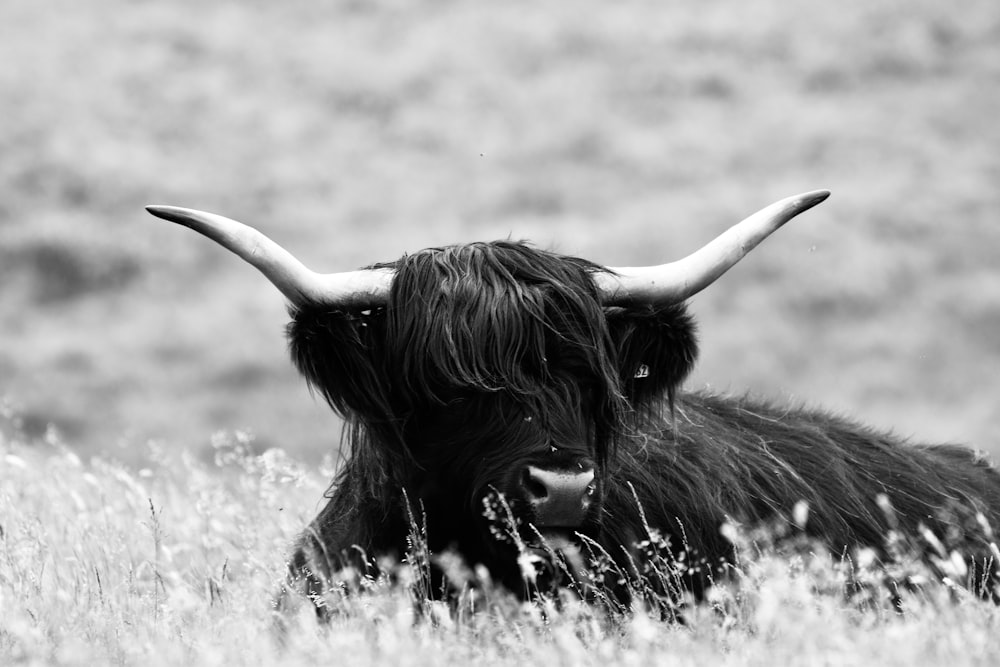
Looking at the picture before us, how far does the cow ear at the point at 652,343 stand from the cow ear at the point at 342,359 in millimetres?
860

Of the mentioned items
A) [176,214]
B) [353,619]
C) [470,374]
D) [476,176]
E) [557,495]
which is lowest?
[353,619]

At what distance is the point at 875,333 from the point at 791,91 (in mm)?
7686

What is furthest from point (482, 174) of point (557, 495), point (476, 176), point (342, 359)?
point (557, 495)

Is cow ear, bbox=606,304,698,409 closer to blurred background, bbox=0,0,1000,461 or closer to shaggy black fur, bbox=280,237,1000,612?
shaggy black fur, bbox=280,237,1000,612

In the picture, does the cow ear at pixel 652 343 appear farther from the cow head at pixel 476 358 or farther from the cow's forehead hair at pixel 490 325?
the cow's forehead hair at pixel 490 325

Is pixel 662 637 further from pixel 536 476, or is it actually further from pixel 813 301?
pixel 813 301

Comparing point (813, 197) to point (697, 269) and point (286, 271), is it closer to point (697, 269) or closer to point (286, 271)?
point (697, 269)

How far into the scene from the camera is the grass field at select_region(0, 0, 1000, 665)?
1862cm

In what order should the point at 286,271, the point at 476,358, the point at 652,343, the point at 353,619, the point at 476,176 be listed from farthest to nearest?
the point at 476,176 < the point at 652,343 < the point at 476,358 < the point at 286,271 < the point at 353,619

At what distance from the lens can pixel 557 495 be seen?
15.1ft

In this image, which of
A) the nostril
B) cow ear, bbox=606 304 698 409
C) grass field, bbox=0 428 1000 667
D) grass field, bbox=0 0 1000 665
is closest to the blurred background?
grass field, bbox=0 0 1000 665

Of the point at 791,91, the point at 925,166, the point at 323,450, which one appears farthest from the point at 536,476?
the point at 791,91

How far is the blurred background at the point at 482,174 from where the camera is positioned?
61.7ft

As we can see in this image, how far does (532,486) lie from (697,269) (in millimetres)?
1074
